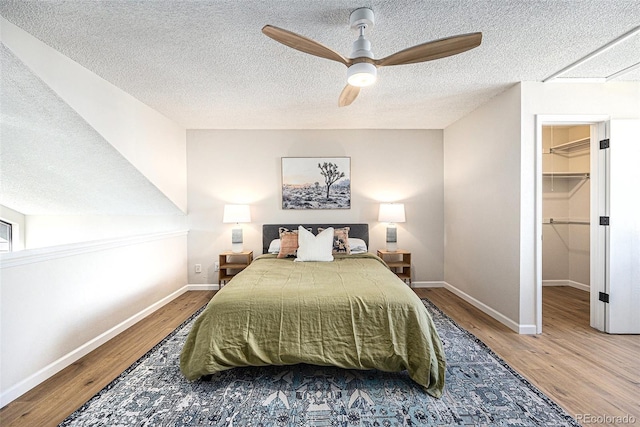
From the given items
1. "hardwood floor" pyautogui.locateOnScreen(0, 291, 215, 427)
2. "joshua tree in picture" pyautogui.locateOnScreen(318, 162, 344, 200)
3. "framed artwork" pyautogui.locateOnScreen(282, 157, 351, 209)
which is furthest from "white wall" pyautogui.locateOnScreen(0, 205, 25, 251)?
"joshua tree in picture" pyautogui.locateOnScreen(318, 162, 344, 200)

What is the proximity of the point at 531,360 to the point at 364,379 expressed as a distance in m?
1.35

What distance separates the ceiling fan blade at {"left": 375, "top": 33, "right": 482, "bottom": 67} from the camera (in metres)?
1.57

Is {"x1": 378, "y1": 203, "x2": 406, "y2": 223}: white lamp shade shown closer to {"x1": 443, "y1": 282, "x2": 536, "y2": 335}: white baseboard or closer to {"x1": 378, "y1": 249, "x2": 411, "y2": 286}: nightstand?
{"x1": 378, "y1": 249, "x2": 411, "y2": 286}: nightstand

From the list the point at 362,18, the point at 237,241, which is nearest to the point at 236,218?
the point at 237,241

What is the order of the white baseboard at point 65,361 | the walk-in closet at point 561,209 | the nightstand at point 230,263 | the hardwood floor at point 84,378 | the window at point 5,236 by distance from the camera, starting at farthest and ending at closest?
the walk-in closet at point 561,209 < the window at point 5,236 < the nightstand at point 230,263 < the white baseboard at point 65,361 < the hardwood floor at point 84,378

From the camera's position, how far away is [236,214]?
3.83m

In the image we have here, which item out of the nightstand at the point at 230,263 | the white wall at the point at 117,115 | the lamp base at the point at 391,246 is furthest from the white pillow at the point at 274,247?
the lamp base at the point at 391,246

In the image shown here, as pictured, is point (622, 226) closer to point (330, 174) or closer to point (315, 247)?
point (315, 247)

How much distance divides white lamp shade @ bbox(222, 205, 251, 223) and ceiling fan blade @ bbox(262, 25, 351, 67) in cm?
255

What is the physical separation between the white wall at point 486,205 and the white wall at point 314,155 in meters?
0.27

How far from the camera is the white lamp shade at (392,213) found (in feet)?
12.6

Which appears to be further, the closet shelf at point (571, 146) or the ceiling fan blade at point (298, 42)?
the closet shelf at point (571, 146)

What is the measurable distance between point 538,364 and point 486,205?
163 cm

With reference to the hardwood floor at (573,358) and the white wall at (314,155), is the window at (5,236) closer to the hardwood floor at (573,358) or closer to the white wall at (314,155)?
the white wall at (314,155)
